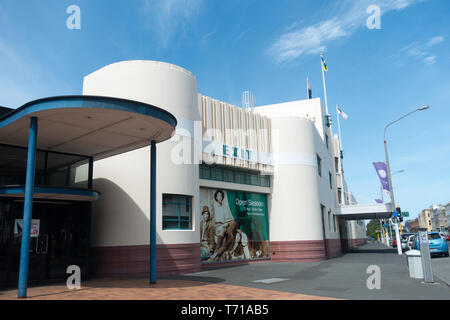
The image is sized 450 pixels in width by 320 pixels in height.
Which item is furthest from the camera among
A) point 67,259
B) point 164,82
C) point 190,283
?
point 164,82

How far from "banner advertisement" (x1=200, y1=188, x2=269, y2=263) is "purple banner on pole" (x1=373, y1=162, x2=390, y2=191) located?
10.0 metres

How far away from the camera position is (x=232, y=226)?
74.4 feet

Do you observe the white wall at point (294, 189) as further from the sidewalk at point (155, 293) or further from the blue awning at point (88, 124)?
the blue awning at point (88, 124)

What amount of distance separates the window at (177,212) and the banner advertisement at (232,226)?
264 cm

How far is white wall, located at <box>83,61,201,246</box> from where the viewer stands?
16.3 m

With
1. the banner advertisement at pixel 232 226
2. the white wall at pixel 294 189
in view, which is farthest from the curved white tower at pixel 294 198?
the banner advertisement at pixel 232 226

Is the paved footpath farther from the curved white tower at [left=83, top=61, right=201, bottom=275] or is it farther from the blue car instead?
the blue car

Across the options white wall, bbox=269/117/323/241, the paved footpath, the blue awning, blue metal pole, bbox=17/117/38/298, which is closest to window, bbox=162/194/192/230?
the blue awning
